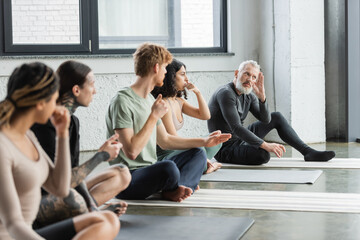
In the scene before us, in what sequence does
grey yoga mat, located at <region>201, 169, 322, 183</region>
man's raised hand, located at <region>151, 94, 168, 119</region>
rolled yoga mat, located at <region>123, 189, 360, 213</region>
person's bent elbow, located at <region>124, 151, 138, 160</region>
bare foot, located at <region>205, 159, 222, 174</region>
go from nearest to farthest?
man's raised hand, located at <region>151, 94, 168, 119</region>, person's bent elbow, located at <region>124, 151, 138, 160</region>, rolled yoga mat, located at <region>123, 189, 360, 213</region>, grey yoga mat, located at <region>201, 169, 322, 183</region>, bare foot, located at <region>205, 159, 222, 174</region>

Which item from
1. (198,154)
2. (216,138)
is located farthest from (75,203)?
(198,154)

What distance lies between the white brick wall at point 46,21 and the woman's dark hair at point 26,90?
486 cm

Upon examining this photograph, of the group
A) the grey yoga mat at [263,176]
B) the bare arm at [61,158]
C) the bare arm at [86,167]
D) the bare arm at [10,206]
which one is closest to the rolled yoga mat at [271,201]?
the grey yoga mat at [263,176]

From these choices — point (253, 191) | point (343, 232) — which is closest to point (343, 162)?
point (253, 191)

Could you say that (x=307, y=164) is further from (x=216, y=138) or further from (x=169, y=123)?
(x=169, y=123)

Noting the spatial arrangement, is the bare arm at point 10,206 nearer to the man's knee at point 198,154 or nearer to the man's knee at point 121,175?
the man's knee at point 121,175

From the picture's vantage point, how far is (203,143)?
4.23 metres

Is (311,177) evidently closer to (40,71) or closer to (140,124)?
(140,124)


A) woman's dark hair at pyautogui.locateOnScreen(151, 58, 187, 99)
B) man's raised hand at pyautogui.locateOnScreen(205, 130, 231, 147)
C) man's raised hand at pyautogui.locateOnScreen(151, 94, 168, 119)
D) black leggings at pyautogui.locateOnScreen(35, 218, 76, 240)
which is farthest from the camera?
woman's dark hair at pyautogui.locateOnScreen(151, 58, 187, 99)

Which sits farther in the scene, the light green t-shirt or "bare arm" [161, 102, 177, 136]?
"bare arm" [161, 102, 177, 136]

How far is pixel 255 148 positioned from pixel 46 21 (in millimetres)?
2699

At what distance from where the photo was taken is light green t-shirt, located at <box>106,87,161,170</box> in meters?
3.73

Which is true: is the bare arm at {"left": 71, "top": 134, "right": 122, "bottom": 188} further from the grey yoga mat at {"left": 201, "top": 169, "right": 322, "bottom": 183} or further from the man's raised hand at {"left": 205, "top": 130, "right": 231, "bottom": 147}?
the grey yoga mat at {"left": 201, "top": 169, "right": 322, "bottom": 183}

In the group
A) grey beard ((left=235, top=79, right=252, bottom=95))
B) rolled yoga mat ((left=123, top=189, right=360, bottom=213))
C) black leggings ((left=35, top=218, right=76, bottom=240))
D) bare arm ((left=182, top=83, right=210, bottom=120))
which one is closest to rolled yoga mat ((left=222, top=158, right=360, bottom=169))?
grey beard ((left=235, top=79, right=252, bottom=95))
